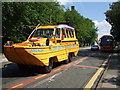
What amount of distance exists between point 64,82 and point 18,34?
22639mm

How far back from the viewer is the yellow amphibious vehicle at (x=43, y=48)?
9.23 metres

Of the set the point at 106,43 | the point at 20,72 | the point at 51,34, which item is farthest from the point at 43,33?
the point at 106,43

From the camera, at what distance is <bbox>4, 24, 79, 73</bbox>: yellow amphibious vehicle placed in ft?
30.3

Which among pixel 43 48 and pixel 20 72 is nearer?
pixel 43 48

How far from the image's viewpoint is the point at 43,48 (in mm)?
9734

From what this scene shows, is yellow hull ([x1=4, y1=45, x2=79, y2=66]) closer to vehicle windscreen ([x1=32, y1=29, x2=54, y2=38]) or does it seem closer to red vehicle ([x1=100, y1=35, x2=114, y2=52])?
vehicle windscreen ([x1=32, y1=29, x2=54, y2=38])

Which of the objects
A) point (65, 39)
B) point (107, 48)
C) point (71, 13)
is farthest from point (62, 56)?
point (71, 13)

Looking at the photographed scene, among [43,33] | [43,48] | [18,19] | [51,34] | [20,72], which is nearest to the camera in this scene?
[43,48]

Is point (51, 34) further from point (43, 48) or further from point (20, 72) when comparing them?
point (20, 72)

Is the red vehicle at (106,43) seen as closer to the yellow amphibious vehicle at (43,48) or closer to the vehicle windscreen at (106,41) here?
the vehicle windscreen at (106,41)

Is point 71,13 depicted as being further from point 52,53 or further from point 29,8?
point 52,53

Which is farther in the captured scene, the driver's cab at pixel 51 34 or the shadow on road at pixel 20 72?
the driver's cab at pixel 51 34

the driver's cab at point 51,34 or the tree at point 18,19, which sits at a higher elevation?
the tree at point 18,19

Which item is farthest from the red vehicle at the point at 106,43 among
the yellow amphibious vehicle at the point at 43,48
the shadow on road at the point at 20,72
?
the shadow on road at the point at 20,72
